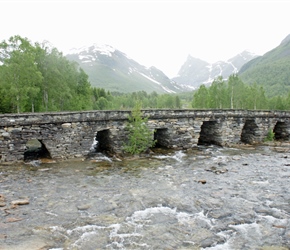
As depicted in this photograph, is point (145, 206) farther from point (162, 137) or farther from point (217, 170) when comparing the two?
point (162, 137)

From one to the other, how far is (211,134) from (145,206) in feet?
52.6

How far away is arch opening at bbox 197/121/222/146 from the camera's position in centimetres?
2430

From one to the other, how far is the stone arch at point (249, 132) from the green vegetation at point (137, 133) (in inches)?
494

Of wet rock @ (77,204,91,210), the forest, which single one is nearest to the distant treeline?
the forest

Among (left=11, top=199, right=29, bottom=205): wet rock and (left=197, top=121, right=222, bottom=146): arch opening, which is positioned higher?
(left=197, top=121, right=222, bottom=146): arch opening

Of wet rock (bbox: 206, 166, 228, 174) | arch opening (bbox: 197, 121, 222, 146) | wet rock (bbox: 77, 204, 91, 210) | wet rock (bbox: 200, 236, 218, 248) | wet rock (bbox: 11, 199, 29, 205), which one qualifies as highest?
arch opening (bbox: 197, 121, 222, 146)

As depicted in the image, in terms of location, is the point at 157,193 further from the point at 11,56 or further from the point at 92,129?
the point at 11,56

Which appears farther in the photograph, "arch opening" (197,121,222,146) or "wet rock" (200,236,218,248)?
"arch opening" (197,121,222,146)

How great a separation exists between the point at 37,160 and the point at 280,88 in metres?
152

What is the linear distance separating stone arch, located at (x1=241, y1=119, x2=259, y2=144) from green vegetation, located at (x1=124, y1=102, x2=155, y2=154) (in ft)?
41.2

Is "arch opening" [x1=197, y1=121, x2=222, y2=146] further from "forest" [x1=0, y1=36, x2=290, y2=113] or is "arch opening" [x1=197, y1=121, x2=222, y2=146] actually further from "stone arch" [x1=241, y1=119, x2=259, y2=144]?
"forest" [x1=0, y1=36, x2=290, y2=113]

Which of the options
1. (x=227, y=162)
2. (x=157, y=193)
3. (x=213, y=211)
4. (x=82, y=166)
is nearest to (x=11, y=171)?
(x=82, y=166)

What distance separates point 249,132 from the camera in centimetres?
2675

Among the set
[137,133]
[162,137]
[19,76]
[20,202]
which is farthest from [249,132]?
[19,76]
